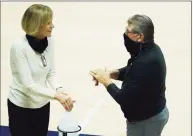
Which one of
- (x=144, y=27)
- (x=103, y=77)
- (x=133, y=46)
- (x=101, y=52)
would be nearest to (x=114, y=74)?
(x=103, y=77)

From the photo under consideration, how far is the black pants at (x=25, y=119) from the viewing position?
103 inches

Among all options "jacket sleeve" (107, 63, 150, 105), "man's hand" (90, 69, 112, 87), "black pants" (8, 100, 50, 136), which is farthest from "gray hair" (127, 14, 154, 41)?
"black pants" (8, 100, 50, 136)

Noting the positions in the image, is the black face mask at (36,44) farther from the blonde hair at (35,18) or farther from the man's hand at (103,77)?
the man's hand at (103,77)

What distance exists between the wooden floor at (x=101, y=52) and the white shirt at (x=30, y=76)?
0.94 meters

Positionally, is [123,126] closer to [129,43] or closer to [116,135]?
[116,135]

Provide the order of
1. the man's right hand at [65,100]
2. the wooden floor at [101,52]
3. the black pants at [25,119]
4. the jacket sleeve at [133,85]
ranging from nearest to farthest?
1. the jacket sleeve at [133,85]
2. the man's right hand at [65,100]
3. the black pants at [25,119]
4. the wooden floor at [101,52]

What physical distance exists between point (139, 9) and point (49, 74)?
3.03 m

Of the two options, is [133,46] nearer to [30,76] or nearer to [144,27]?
[144,27]

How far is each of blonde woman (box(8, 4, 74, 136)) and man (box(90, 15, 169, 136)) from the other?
0.36 meters

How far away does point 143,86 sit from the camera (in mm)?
2283

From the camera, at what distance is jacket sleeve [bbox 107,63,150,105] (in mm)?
2246

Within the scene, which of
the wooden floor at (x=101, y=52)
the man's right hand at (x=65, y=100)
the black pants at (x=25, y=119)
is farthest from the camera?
the wooden floor at (x=101, y=52)

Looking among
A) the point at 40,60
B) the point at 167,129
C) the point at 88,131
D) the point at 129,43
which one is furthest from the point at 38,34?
the point at 167,129

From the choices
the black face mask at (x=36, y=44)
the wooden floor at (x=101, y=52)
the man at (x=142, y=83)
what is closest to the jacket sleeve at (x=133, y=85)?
the man at (x=142, y=83)
